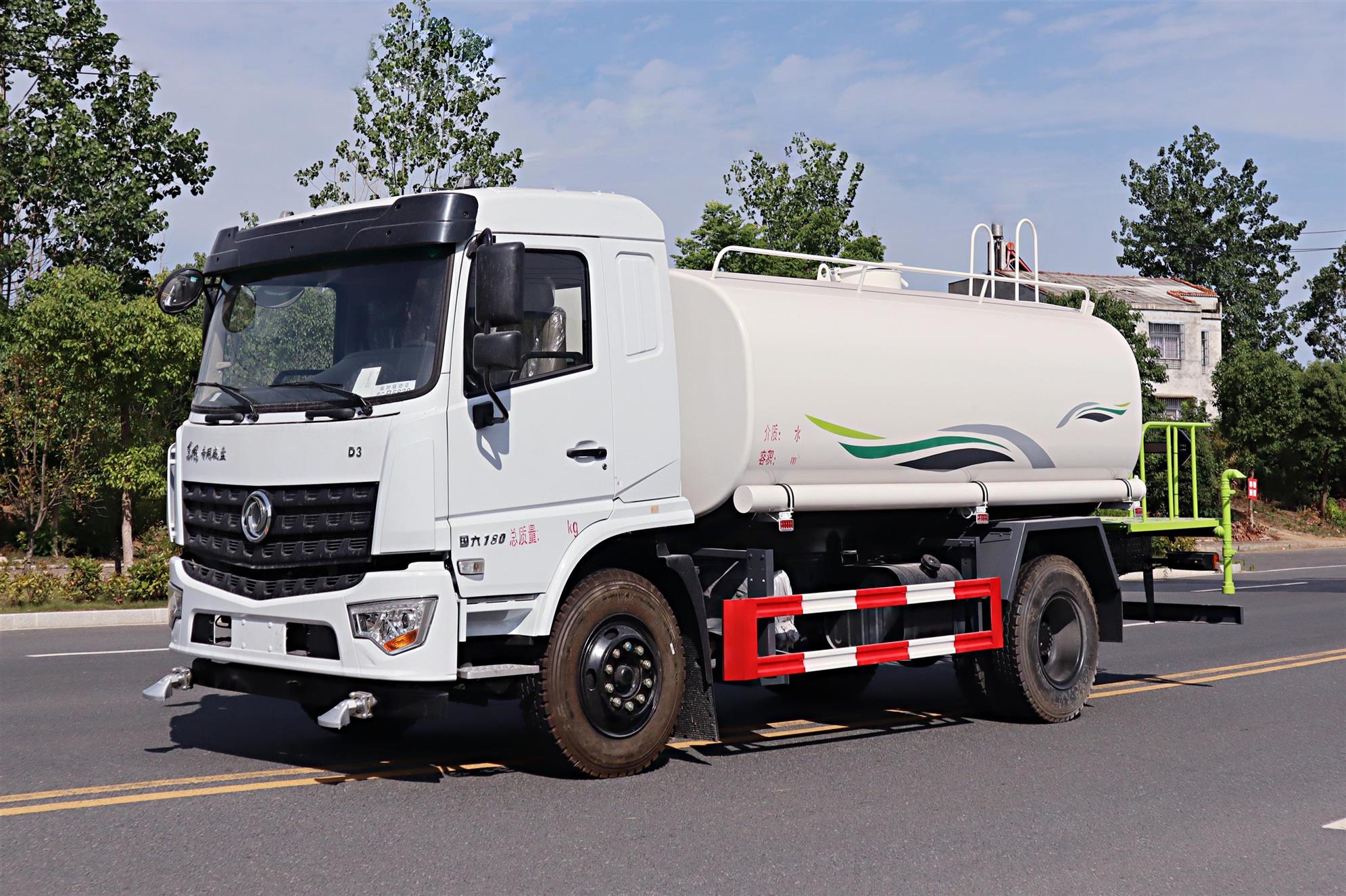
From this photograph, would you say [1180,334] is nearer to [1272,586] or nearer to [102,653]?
[1272,586]

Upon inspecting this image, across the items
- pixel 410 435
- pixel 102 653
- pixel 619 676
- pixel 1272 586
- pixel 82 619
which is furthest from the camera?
pixel 1272 586

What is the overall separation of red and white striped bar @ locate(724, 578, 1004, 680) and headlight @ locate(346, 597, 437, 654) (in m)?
2.06

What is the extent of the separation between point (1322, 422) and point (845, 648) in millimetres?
40158

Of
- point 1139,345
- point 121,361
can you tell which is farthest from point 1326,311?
point 121,361

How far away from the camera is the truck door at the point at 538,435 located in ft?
23.0

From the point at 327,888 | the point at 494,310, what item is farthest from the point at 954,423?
the point at 327,888

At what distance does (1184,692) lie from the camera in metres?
11.3

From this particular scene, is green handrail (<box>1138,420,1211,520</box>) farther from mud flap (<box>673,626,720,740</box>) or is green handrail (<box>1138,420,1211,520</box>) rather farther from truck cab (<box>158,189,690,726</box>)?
truck cab (<box>158,189,690,726</box>)

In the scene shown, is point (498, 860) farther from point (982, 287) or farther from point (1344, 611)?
point (1344, 611)

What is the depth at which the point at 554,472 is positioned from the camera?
7395mm

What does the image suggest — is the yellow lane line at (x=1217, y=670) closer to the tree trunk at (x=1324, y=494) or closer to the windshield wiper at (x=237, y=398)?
the windshield wiper at (x=237, y=398)

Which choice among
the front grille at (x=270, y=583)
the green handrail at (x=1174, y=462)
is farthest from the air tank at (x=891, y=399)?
the front grille at (x=270, y=583)

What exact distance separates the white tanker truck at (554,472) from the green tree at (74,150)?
2624 cm

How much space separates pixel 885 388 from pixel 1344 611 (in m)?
12.9
